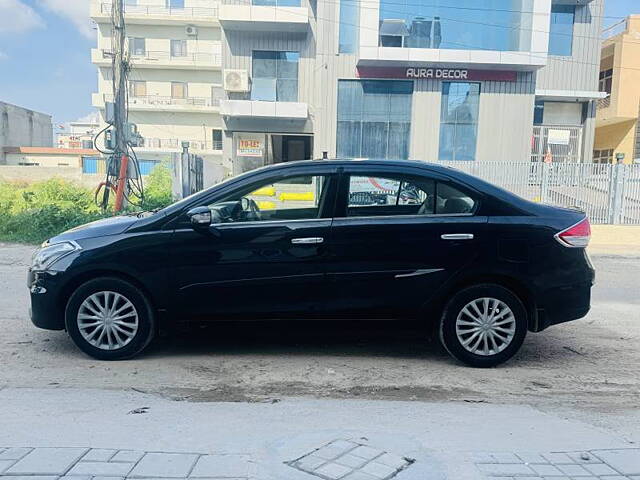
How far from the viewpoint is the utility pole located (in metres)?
14.5

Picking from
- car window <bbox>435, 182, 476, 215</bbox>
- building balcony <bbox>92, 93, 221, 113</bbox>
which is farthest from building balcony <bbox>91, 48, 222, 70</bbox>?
car window <bbox>435, 182, 476, 215</bbox>

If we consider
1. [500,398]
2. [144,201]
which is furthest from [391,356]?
[144,201]

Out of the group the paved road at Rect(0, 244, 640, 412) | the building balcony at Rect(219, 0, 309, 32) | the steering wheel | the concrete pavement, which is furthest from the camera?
the building balcony at Rect(219, 0, 309, 32)

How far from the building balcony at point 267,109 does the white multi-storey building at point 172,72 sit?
976 inches

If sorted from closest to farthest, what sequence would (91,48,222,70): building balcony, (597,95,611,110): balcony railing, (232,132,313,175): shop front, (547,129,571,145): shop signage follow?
(547,129,571,145): shop signage → (232,132,313,175): shop front → (597,95,611,110): balcony railing → (91,48,222,70): building balcony

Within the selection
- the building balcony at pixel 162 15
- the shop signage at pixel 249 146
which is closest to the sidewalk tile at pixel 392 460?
the shop signage at pixel 249 146

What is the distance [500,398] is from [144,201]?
13.0 m

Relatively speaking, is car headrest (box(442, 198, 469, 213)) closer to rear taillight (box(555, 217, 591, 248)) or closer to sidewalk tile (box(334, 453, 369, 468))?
rear taillight (box(555, 217, 591, 248))

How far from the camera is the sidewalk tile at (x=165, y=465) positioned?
294 cm

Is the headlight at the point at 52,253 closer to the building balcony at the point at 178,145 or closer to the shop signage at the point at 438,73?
the shop signage at the point at 438,73

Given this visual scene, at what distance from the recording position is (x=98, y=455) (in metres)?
3.14

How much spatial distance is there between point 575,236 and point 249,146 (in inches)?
1018

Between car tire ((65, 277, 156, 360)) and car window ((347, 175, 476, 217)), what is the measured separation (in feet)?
6.53

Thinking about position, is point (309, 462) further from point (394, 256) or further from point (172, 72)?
point (172, 72)
